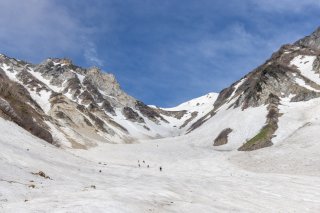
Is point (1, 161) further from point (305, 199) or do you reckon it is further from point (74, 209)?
point (305, 199)

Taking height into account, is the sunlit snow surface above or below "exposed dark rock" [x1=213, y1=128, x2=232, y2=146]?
below

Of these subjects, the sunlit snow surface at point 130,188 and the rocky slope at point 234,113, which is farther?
the rocky slope at point 234,113

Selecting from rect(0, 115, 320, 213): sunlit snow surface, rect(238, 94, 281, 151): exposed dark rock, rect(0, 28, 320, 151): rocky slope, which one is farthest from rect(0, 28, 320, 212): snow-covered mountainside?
rect(0, 28, 320, 151): rocky slope

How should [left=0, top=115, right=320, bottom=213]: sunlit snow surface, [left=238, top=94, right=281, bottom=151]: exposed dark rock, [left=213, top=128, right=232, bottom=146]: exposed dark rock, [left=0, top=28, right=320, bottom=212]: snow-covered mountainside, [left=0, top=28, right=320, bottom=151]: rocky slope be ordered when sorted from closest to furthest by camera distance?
[left=0, top=115, right=320, bottom=213]: sunlit snow surface
[left=0, top=28, right=320, bottom=212]: snow-covered mountainside
[left=0, top=28, right=320, bottom=151]: rocky slope
[left=238, top=94, right=281, bottom=151]: exposed dark rock
[left=213, top=128, right=232, bottom=146]: exposed dark rock

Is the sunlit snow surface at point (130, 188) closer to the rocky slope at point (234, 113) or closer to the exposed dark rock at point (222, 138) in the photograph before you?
the rocky slope at point (234, 113)

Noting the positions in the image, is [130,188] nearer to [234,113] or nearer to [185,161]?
[185,161]

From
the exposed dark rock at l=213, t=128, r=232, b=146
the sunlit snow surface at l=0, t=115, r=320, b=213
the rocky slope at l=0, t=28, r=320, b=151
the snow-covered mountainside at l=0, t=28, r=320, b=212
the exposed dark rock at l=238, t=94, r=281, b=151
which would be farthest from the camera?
the exposed dark rock at l=213, t=128, r=232, b=146

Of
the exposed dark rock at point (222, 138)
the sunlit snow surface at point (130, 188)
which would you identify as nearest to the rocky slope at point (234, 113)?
the exposed dark rock at point (222, 138)

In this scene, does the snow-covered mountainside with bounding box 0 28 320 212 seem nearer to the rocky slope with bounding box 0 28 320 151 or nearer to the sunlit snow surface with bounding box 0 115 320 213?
the sunlit snow surface with bounding box 0 115 320 213

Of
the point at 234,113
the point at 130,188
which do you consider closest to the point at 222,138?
the point at 234,113

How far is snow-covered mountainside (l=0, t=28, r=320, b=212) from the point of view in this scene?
79.3ft

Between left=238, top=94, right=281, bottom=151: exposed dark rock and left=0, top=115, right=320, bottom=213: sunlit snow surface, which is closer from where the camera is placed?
left=0, top=115, right=320, bottom=213: sunlit snow surface

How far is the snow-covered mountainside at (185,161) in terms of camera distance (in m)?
24.2

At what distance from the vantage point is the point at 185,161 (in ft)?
233
